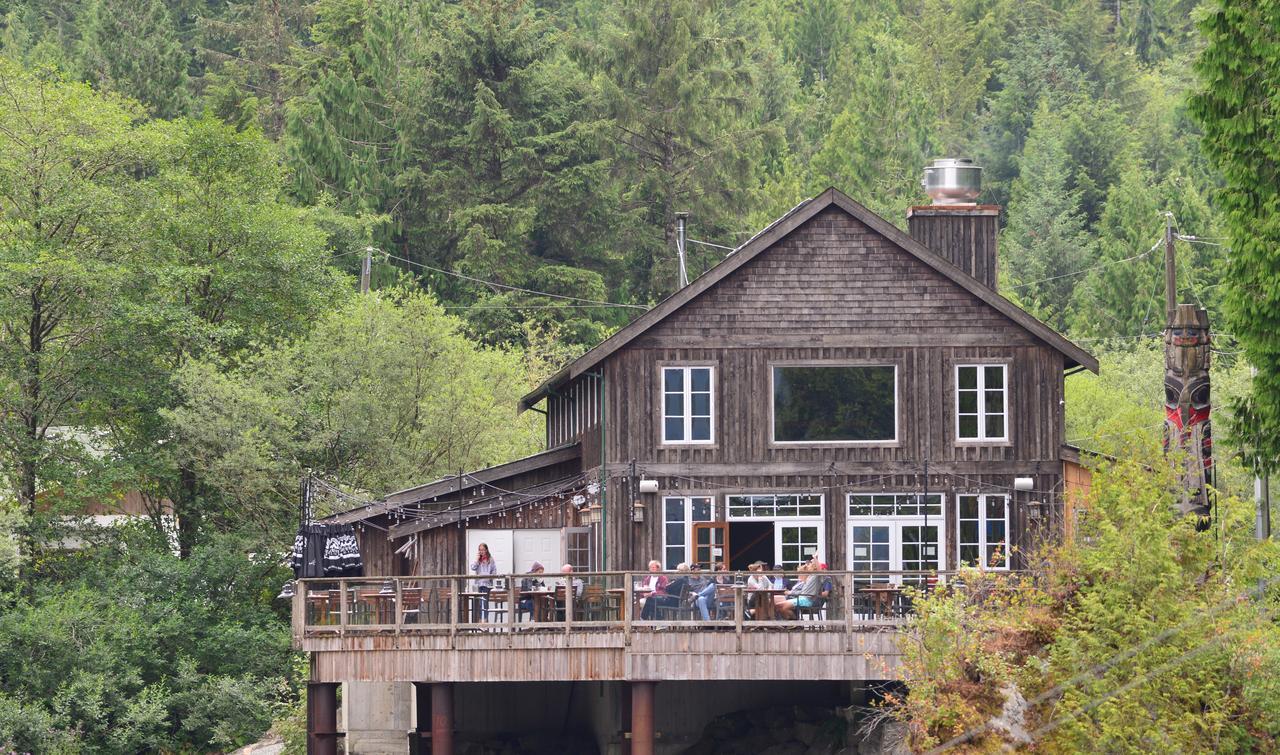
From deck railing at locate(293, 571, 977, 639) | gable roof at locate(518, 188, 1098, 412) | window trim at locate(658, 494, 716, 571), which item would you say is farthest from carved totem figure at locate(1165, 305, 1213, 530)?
window trim at locate(658, 494, 716, 571)

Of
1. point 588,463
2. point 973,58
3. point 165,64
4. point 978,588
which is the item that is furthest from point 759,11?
point 978,588

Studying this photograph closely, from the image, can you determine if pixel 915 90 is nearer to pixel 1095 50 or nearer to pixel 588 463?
pixel 1095 50

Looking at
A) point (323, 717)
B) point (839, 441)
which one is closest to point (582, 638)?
point (323, 717)

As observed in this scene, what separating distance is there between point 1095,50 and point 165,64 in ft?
187

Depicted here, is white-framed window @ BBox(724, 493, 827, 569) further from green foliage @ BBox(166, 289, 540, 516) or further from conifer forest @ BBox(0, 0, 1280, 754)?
green foliage @ BBox(166, 289, 540, 516)

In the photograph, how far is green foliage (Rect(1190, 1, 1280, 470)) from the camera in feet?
86.5

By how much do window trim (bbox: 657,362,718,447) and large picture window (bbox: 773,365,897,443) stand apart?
1.08 meters

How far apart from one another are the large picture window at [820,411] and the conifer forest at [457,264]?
5013mm

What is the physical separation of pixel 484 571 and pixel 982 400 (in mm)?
9194

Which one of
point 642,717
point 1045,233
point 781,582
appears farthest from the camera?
point 1045,233

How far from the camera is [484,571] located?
34.4 meters

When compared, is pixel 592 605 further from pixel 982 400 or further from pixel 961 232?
pixel 961 232

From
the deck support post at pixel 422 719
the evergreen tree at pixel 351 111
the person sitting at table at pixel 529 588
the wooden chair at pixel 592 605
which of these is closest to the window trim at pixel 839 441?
the wooden chair at pixel 592 605

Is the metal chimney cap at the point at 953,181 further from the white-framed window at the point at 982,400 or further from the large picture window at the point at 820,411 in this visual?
the large picture window at the point at 820,411
